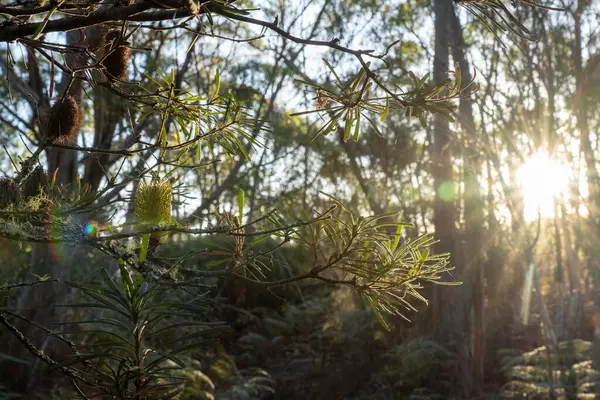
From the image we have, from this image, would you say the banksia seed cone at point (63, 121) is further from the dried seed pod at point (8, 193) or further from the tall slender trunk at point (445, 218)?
the tall slender trunk at point (445, 218)

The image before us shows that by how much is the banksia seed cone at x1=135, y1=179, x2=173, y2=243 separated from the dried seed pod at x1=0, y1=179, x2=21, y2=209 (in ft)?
0.55

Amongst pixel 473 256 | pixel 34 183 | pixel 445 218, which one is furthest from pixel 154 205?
pixel 445 218

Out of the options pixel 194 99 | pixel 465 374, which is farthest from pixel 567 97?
pixel 194 99

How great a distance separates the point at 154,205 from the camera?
2.75ft

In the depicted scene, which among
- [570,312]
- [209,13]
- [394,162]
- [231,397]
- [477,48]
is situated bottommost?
[231,397]

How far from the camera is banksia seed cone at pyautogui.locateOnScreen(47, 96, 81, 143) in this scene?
36.0 inches

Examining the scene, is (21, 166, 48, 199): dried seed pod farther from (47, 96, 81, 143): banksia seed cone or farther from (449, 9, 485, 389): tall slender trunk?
(449, 9, 485, 389): tall slender trunk

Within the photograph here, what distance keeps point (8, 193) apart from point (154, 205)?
202 millimetres

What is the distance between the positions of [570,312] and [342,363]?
2.95 metres

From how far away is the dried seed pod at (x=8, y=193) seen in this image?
30.7 inches

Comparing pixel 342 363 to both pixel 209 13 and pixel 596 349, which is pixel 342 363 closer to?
pixel 596 349

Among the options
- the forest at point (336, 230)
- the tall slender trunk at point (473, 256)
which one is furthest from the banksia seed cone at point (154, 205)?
the tall slender trunk at point (473, 256)

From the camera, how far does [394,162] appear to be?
913 cm

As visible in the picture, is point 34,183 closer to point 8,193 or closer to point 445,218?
point 8,193
